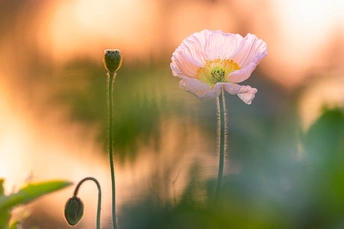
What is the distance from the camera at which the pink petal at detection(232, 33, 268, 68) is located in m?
0.72

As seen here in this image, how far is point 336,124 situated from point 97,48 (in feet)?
3.71

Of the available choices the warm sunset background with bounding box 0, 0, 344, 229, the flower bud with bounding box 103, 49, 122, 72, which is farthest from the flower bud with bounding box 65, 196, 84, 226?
the flower bud with bounding box 103, 49, 122, 72

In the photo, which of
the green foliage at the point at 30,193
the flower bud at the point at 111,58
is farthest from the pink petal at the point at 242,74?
the green foliage at the point at 30,193

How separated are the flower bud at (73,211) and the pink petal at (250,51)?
0.26 meters

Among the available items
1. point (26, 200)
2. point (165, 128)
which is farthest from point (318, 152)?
point (165, 128)

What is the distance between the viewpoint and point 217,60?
0.77 m

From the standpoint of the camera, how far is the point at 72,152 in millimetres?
1000

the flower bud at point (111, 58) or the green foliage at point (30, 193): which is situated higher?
the flower bud at point (111, 58)

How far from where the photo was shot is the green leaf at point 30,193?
39cm

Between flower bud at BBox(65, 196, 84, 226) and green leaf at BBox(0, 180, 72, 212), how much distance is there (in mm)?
235

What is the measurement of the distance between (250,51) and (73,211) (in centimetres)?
29

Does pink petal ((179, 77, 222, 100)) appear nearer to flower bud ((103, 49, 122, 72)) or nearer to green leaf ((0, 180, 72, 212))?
flower bud ((103, 49, 122, 72))

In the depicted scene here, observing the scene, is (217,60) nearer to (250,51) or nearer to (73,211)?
(250,51)

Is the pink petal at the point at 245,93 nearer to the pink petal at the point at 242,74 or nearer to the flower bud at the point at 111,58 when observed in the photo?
the pink petal at the point at 242,74
